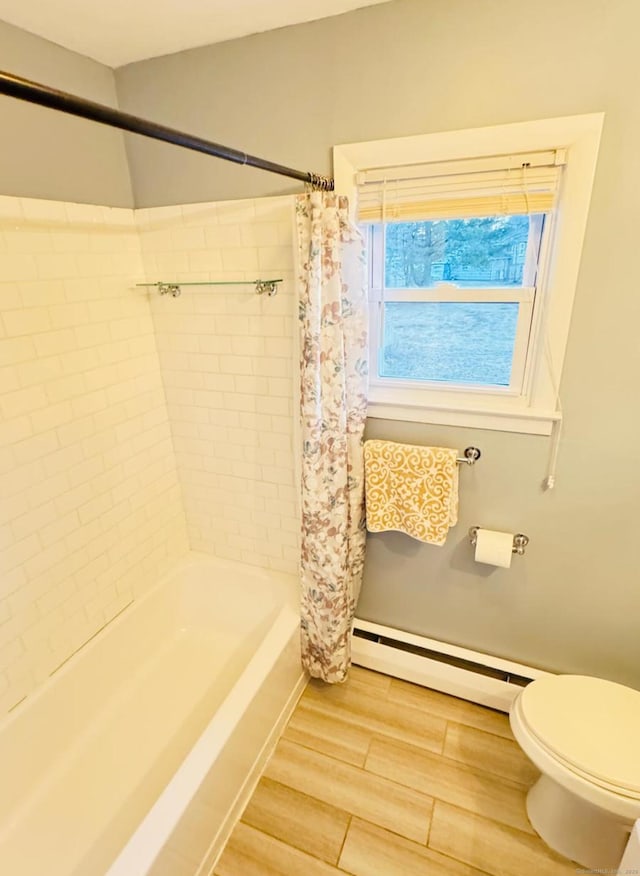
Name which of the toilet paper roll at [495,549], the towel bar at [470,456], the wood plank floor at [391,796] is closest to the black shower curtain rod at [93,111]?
the towel bar at [470,456]

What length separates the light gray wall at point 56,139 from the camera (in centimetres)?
133

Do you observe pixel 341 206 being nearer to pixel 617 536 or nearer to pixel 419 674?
pixel 617 536

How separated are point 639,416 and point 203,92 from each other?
177 centimetres

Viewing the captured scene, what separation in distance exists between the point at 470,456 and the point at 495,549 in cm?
35

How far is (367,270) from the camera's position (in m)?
1.54

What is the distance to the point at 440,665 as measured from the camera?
1901mm

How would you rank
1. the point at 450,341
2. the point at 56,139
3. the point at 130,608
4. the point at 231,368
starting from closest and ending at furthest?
the point at 56,139
the point at 450,341
the point at 231,368
the point at 130,608

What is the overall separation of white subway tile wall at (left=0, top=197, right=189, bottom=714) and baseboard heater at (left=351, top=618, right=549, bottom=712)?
934mm

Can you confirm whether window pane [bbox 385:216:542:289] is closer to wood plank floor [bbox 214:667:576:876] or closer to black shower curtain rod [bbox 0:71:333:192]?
black shower curtain rod [bbox 0:71:333:192]

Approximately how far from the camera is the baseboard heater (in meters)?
1.82

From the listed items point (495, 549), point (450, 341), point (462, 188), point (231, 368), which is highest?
point (462, 188)

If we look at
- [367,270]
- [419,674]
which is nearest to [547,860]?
[419,674]

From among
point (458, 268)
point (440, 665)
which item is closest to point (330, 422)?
point (458, 268)

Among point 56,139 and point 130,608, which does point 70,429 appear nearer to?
point 130,608
